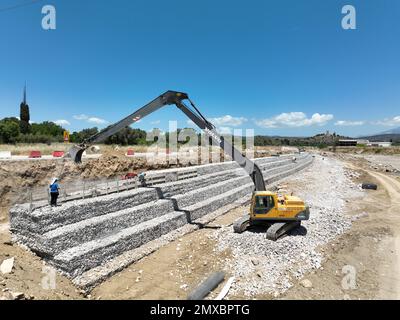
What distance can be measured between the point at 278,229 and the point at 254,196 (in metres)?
1.84

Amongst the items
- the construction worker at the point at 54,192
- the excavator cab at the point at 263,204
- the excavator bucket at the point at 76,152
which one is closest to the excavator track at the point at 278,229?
the excavator cab at the point at 263,204

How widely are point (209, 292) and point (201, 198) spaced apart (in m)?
10.4

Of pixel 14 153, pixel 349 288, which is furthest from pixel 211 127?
pixel 14 153

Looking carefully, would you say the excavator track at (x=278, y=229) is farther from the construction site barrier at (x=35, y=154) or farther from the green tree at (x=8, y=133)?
the green tree at (x=8, y=133)


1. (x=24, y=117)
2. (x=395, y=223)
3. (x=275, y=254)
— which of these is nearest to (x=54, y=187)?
(x=275, y=254)

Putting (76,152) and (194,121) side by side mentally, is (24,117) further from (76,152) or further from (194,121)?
(194,121)

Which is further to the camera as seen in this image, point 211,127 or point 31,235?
point 211,127

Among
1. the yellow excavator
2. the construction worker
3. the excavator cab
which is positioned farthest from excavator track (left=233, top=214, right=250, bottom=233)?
the construction worker

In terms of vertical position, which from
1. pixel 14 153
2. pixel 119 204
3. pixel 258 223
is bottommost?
pixel 258 223

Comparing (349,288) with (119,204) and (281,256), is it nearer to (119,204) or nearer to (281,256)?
(281,256)

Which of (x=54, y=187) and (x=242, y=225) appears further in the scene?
(x=242, y=225)

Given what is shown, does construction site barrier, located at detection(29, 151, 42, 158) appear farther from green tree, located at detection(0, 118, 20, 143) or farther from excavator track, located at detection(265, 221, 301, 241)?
green tree, located at detection(0, 118, 20, 143)

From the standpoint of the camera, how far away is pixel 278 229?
13.0 metres
